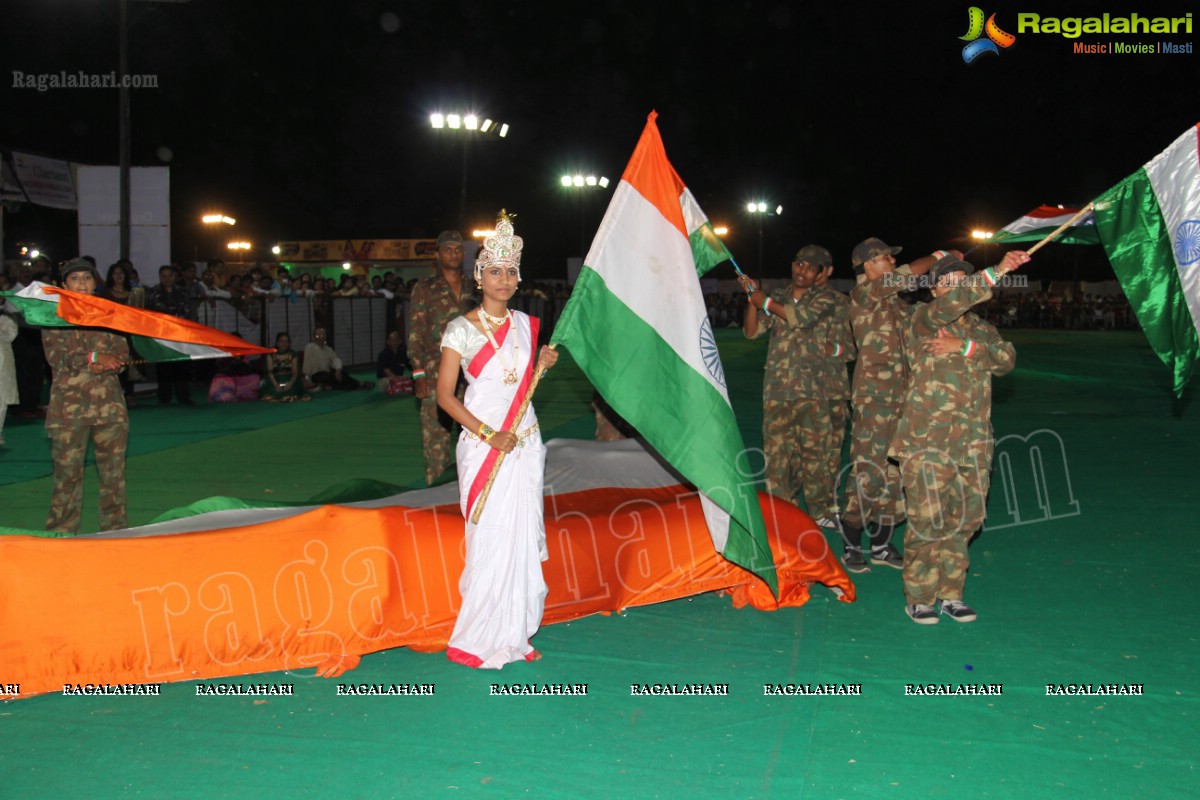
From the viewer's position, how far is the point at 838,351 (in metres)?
6.79

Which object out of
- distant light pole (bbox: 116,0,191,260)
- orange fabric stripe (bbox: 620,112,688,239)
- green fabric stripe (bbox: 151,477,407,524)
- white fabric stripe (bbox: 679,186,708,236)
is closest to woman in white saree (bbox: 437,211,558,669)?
orange fabric stripe (bbox: 620,112,688,239)

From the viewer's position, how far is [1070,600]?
18.2ft

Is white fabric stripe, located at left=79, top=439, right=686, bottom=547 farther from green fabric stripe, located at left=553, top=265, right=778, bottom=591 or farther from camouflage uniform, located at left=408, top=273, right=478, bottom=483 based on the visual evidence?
camouflage uniform, located at left=408, top=273, right=478, bottom=483

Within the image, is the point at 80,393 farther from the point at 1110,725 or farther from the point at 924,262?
the point at 1110,725

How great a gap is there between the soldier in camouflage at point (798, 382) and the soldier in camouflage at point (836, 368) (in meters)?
0.04

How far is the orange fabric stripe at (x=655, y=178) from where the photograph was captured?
194 inches

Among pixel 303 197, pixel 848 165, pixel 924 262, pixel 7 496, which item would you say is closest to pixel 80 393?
pixel 7 496

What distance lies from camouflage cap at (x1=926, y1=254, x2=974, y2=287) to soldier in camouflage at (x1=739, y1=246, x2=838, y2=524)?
153 centimetres

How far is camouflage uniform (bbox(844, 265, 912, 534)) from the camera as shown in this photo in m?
6.11

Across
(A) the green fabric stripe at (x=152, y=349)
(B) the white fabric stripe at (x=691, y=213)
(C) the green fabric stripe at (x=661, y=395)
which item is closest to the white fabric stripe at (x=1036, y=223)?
(B) the white fabric stripe at (x=691, y=213)

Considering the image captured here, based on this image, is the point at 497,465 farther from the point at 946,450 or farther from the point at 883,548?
the point at 883,548

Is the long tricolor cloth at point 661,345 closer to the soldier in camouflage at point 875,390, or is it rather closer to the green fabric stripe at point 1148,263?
the soldier in camouflage at point 875,390

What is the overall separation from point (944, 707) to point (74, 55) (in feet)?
125

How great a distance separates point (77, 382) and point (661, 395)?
352 centimetres
